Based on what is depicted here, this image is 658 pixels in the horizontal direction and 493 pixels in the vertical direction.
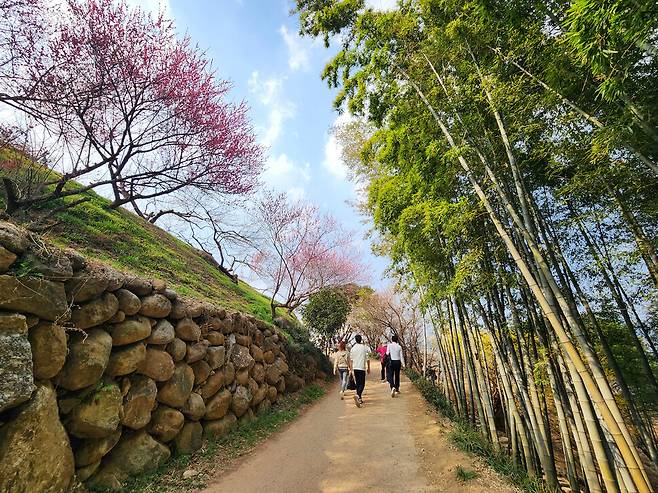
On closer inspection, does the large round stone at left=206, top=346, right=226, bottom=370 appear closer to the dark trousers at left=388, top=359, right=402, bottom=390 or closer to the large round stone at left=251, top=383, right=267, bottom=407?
the large round stone at left=251, top=383, right=267, bottom=407

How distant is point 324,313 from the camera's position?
1218 centimetres

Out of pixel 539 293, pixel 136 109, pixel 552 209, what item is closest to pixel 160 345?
pixel 539 293

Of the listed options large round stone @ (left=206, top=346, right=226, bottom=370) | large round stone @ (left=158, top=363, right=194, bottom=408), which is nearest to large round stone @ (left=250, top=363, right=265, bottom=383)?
large round stone @ (left=206, top=346, right=226, bottom=370)

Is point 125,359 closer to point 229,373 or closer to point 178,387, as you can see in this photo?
point 178,387

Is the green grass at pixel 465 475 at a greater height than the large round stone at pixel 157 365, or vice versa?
the large round stone at pixel 157 365

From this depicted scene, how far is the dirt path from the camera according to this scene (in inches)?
117

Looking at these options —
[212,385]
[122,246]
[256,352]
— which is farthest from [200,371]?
[122,246]

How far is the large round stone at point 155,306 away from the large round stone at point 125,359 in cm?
38

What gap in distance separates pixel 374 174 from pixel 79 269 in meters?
5.84

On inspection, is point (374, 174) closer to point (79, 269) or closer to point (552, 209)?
point (552, 209)

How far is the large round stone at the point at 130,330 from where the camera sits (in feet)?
9.82

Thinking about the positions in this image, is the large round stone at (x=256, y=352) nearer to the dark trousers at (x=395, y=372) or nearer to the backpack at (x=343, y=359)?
the backpack at (x=343, y=359)

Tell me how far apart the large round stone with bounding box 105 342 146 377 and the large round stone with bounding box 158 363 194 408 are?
49 cm


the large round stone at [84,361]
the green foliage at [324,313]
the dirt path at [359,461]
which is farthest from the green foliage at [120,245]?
the green foliage at [324,313]
